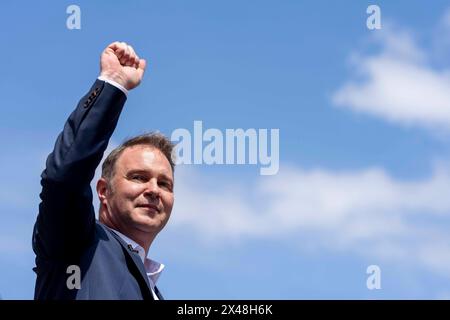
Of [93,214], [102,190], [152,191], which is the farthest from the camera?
[102,190]

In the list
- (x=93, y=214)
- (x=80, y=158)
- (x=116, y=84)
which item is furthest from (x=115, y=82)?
(x=93, y=214)

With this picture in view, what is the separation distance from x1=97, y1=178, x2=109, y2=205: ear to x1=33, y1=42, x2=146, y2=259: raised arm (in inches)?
43.8

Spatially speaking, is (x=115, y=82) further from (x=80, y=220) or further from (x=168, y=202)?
(x=168, y=202)

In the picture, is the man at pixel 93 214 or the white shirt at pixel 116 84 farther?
the white shirt at pixel 116 84

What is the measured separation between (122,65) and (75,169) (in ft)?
2.89

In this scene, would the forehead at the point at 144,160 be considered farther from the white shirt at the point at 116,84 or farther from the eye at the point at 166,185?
the white shirt at the point at 116,84

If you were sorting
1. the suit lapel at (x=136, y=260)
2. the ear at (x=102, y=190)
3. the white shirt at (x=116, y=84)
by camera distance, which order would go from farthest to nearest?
1. the ear at (x=102, y=190)
2. the suit lapel at (x=136, y=260)
3. the white shirt at (x=116, y=84)

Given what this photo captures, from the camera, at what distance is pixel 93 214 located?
677 cm

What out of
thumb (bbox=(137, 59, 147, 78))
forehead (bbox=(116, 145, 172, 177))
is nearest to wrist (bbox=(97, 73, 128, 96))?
thumb (bbox=(137, 59, 147, 78))

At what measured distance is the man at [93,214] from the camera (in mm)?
6488

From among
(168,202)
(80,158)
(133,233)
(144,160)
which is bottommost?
(133,233)

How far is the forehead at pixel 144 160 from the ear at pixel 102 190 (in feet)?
0.67

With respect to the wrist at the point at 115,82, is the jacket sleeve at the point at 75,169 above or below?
below

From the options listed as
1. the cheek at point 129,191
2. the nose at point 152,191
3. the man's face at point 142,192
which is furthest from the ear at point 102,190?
the nose at point 152,191
